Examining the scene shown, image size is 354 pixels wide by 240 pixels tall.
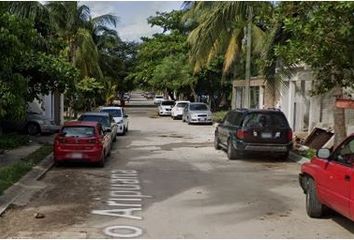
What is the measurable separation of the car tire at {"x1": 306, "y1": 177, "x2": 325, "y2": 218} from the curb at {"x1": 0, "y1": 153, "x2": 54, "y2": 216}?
203 inches

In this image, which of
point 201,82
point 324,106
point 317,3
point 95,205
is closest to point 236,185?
point 95,205

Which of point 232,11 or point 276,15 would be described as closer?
point 276,15

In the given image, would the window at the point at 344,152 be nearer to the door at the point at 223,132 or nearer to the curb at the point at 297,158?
the curb at the point at 297,158

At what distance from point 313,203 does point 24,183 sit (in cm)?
679

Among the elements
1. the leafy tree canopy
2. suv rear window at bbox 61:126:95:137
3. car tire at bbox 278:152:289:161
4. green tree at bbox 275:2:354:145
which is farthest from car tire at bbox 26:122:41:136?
the leafy tree canopy

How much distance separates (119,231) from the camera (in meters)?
8.93

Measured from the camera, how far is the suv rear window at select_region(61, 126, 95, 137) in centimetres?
1670

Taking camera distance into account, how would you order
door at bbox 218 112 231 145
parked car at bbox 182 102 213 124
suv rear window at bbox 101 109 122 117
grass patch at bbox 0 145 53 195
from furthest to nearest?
parked car at bbox 182 102 213 124, suv rear window at bbox 101 109 122 117, door at bbox 218 112 231 145, grass patch at bbox 0 145 53 195

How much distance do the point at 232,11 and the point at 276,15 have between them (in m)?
11.9

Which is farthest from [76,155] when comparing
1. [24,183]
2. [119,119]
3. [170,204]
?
[119,119]

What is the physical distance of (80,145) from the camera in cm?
1650

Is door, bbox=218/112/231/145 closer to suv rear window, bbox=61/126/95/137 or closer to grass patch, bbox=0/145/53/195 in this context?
suv rear window, bbox=61/126/95/137

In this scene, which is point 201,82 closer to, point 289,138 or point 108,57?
point 108,57

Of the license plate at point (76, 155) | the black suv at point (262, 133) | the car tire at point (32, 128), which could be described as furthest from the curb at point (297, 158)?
the car tire at point (32, 128)
